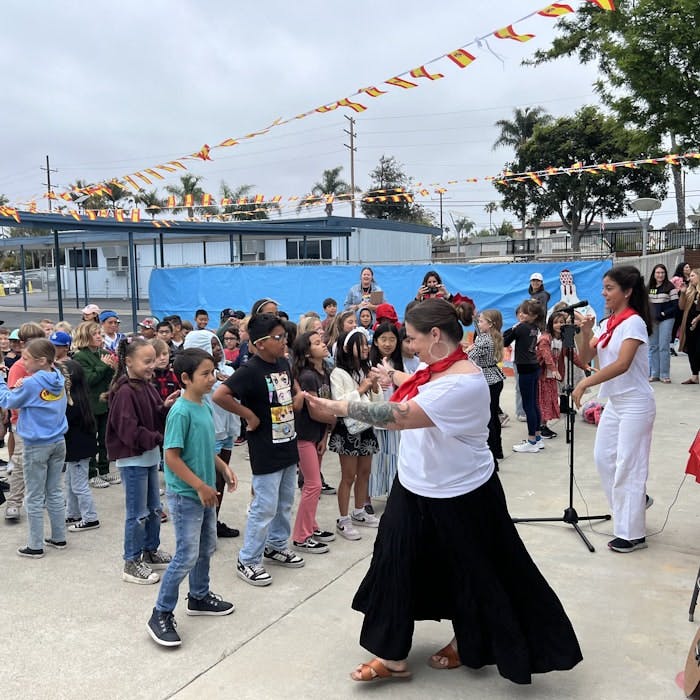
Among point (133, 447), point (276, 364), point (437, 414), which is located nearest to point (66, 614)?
point (133, 447)

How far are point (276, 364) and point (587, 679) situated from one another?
2.42 m

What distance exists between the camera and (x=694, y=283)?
31.9 ft

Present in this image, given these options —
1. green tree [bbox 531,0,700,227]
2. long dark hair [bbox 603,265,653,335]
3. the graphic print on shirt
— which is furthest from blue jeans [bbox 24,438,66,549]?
green tree [bbox 531,0,700,227]

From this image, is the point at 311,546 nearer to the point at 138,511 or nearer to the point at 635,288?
the point at 138,511

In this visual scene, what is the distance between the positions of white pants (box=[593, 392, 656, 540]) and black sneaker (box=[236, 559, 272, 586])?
2411 millimetres

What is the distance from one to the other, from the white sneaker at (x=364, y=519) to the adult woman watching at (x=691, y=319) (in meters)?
6.63

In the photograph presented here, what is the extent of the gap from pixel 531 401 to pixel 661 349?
4680 mm

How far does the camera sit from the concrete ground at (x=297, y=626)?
10.1ft

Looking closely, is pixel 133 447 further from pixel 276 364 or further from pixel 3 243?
pixel 3 243

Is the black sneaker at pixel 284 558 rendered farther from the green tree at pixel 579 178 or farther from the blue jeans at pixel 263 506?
the green tree at pixel 579 178

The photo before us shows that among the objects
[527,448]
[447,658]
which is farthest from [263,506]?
[527,448]

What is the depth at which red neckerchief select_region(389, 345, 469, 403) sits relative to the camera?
9.54 feet

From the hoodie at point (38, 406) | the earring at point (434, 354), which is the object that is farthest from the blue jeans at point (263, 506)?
the earring at point (434, 354)

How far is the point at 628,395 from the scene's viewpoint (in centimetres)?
449
